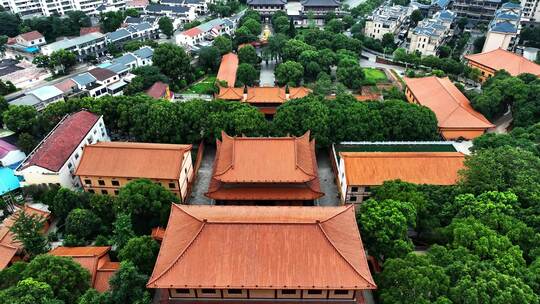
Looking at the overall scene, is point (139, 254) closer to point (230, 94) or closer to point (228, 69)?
point (230, 94)

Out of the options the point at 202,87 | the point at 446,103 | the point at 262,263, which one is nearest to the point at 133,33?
the point at 202,87

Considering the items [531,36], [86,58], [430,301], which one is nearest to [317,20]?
[531,36]

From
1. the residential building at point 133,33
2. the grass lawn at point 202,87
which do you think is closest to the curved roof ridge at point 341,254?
the grass lawn at point 202,87

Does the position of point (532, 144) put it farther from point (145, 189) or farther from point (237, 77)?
point (237, 77)

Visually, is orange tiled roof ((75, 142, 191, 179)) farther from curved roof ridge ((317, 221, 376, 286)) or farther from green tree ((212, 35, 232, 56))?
green tree ((212, 35, 232, 56))

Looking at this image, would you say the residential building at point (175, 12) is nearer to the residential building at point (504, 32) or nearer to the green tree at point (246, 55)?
the green tree at point (246, 55)

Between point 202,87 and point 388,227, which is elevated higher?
point 388,227
